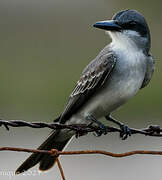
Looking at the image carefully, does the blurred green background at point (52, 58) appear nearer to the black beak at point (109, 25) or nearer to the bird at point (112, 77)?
the bird at point (112, 77)

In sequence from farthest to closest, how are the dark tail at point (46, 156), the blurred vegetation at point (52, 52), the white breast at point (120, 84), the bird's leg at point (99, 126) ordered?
the blurred vegetation at point (52, 52)
the white breast at point (120, 84)
the bird's leg at point (99, 126)
the dark tail at point (46, 156)

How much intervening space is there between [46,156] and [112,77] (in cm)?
99

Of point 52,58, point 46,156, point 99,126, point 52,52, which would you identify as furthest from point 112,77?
point 52,52

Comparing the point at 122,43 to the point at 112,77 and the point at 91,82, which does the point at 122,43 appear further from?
the point at 91,82

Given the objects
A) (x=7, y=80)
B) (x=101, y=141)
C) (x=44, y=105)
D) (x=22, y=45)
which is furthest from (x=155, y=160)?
(x=22, y=45)

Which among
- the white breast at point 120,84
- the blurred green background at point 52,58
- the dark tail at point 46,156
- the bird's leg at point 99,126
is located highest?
the white breast at point 120,84

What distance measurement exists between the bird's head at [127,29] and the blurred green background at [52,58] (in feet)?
10.6

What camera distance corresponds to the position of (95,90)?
728 cm

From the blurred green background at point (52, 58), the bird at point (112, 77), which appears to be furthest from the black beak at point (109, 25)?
the blurred green background at point (52, 58)

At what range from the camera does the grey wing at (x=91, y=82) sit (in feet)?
23.6

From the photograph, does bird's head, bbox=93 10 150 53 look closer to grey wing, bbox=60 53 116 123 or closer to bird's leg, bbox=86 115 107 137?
grey wing, bbox=60 53 116 123

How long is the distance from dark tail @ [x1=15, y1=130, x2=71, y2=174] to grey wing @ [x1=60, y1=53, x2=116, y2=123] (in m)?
0.17

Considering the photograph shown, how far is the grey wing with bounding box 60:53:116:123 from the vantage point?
7.21 m

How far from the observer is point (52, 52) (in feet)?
48.7
